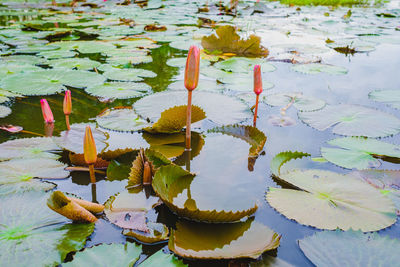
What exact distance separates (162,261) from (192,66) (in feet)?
2.23

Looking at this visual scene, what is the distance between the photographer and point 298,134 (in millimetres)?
1462

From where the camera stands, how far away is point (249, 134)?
135 cm

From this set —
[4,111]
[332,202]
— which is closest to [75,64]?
[4,111]

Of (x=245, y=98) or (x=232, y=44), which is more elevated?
(x=232, y=44)

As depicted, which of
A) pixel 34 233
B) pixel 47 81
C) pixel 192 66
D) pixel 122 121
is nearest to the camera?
pixel 34 233

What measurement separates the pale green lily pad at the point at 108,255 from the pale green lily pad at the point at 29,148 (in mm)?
591

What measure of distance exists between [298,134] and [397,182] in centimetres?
49

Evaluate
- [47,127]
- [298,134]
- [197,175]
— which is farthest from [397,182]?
[47,127]

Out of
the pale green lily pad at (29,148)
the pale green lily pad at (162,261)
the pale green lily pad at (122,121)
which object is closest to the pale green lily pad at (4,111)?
the pale green lily pad at (29,148)

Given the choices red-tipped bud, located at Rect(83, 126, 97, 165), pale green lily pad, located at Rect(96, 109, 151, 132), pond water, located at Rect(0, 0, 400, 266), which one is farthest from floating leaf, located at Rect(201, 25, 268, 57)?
red-tipped bud, located at Rect(83, 126, 97, 165)

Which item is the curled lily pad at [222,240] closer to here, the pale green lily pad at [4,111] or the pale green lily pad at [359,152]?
the pale green lily pad at [359,152]

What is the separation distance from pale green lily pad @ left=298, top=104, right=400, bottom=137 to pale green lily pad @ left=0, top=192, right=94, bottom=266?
1183mm

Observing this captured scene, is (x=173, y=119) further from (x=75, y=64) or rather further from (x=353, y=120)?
(x=75, y=64)

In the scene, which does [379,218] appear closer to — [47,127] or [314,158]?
[314,158]
